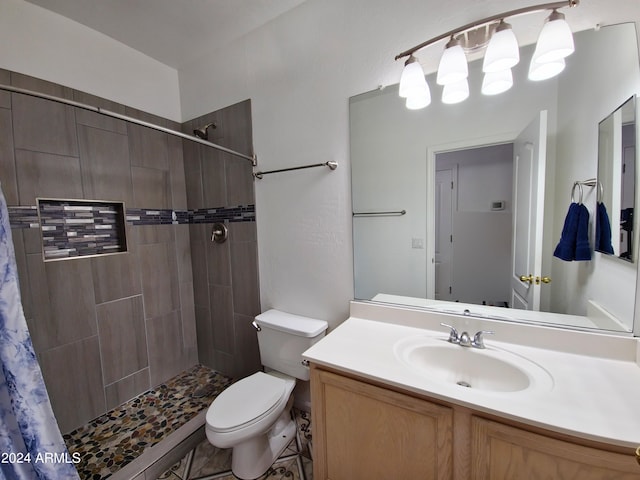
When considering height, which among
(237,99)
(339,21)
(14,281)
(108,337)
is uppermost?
(339,21)

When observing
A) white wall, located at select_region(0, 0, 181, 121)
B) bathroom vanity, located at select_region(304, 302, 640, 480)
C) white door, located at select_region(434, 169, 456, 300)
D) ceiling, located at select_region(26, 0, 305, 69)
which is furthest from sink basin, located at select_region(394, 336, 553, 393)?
white wall, located at select_region(0, 0, 181, 121)

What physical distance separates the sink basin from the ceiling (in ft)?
6.37

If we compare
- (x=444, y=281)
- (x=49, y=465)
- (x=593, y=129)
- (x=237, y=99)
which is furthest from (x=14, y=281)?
(x=593, y=129)

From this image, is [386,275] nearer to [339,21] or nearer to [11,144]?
[339,21]

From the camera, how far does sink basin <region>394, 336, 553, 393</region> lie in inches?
38.0

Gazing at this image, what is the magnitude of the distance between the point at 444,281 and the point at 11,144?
240cm

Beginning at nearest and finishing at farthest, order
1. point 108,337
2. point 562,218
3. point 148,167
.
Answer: point 562,218, point 108,337, point 148,167

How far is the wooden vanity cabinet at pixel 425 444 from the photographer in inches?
27.4

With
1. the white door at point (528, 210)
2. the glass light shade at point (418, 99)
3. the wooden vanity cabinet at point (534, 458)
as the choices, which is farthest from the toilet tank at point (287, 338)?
the glass light shade at point (418, 99)

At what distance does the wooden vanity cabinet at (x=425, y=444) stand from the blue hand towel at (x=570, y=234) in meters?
0.68

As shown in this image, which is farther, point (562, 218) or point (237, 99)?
point (237, 99)

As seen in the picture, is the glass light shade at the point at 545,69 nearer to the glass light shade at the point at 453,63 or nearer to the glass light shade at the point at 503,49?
the glass light shade at the point at 503,49

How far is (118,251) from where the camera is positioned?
6.17 ft

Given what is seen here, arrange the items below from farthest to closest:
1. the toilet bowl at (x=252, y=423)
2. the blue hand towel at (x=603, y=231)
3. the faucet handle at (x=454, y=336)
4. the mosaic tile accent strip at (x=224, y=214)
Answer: the mosaic tile accent strip at (x=224, y=214) → the toilet bowl at (x=252, y=423) → the faucet handle at (x=454, y=336) → the blue hand towel at (x=603, y=231)
